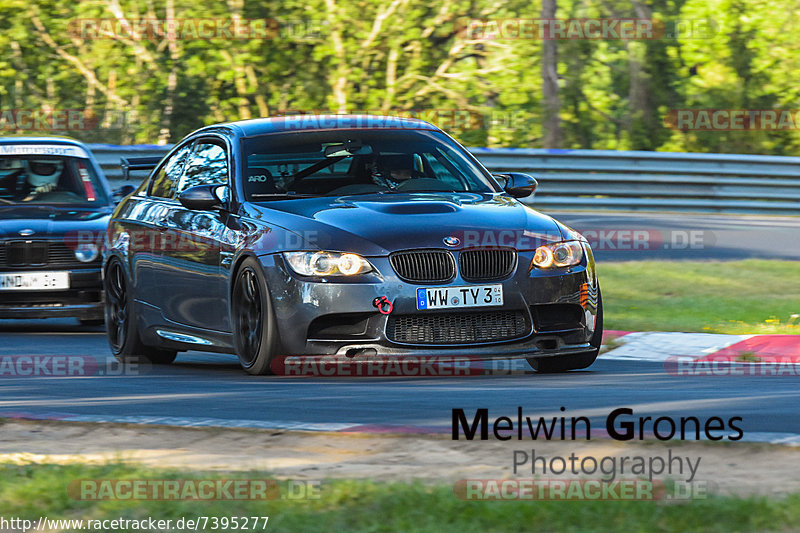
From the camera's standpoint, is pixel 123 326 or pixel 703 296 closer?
pixel 123 326

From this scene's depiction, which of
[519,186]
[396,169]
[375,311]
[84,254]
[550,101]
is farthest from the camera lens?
[550,101]

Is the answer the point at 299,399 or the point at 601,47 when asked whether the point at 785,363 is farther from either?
the point at 601,47

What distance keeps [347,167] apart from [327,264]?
1.20 m

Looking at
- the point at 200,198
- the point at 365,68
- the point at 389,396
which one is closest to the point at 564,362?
the point at 389,396

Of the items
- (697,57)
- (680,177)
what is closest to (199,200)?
(680,177)

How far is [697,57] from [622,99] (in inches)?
59.3

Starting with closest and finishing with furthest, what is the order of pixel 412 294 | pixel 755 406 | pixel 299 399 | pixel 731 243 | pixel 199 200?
1. pixel 755 406
2. pixel 299 399
3. pixel 412 294
4. pixel 199 200
5. pixel 731 243

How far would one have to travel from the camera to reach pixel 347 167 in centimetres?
908

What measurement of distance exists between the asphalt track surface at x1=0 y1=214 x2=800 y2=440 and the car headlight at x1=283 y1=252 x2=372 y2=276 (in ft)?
1.93

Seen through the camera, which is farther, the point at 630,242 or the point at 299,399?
the point at 630,242

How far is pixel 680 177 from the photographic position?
20766 millimetres

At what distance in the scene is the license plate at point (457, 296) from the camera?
8000mm

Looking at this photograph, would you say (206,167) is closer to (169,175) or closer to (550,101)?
(169,175)

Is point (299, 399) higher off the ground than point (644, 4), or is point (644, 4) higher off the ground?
point (644, 4)
